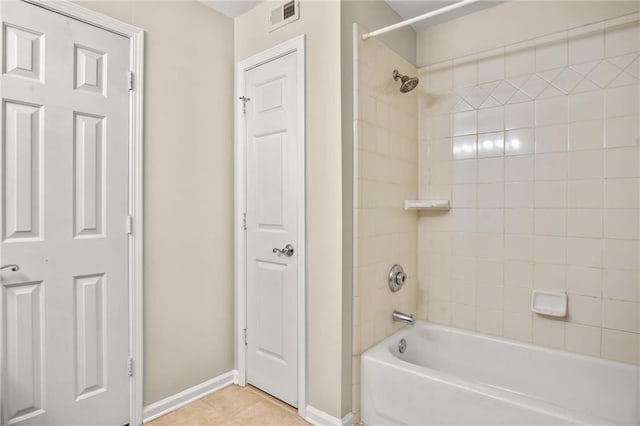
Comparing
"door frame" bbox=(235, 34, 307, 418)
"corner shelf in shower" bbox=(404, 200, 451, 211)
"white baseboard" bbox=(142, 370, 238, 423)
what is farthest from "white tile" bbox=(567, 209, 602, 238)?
"white baseboard" bbox=(142, 370, 238, 423)

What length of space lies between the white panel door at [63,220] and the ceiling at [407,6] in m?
0.70

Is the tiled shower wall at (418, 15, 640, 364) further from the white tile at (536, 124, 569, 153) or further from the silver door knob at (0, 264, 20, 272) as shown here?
the silver door knob at (0, 264, 20, 272)

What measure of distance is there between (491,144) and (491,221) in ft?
1.57

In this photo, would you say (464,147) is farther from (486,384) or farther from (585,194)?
(486,384)

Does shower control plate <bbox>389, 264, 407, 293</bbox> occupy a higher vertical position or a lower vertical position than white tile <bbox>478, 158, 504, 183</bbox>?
lower

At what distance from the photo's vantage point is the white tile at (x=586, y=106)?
1817 mm

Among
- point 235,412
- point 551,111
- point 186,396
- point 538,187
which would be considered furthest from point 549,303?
point 186,396

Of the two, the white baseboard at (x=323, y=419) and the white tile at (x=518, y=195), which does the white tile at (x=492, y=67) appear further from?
the white baseboard at (x=323, y=419)

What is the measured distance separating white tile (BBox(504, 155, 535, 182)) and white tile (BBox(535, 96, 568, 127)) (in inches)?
8.1

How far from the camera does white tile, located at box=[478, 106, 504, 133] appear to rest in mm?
2098

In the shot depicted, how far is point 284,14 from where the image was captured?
2.01m

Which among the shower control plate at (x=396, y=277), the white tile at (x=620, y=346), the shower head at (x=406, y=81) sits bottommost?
the white tile at (x=620, y=346)

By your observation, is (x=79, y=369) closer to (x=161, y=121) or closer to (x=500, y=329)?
(x=161, y=121)

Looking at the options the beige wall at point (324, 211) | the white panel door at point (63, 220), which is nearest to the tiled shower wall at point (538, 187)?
the beige wall at point (324, 211)
